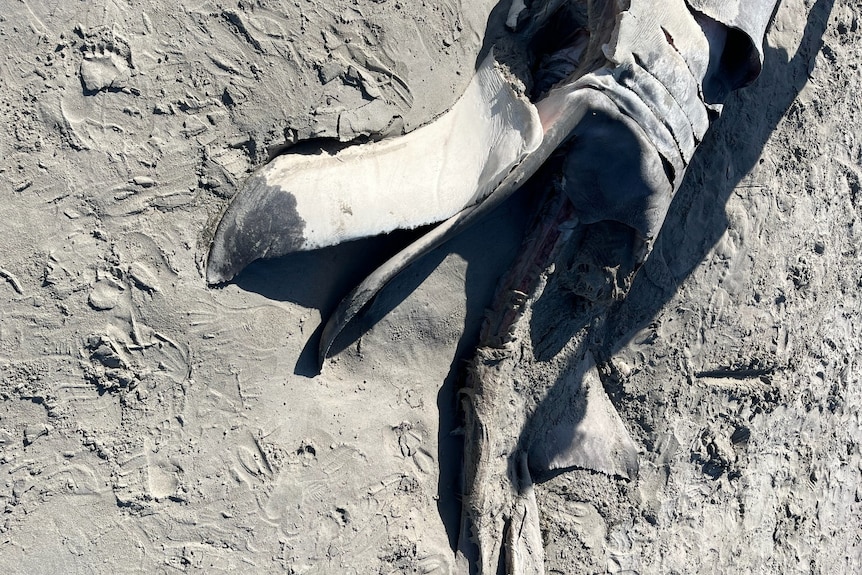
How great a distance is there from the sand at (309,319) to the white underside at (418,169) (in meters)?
0.10

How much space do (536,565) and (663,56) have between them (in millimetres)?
2226

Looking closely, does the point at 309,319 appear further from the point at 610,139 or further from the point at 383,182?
the point at 610,139

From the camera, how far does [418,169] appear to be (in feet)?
7.97

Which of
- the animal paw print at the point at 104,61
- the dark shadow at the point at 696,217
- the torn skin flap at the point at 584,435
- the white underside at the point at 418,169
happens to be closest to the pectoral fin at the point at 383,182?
the white underside at the point at 418,169

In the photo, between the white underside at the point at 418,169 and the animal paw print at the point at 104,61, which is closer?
the animal paw print at the point at 104,61

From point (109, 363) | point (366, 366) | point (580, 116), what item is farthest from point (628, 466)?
point (109, 363)

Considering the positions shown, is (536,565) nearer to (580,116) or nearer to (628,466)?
(628,466)

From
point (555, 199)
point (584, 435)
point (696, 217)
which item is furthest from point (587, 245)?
point (584, 435)

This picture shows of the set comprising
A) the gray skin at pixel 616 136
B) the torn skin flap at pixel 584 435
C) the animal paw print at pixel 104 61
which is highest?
the gray skin at pixel 616 136

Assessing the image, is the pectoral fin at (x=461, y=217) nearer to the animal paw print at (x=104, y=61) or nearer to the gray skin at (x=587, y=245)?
the gray skin at (x=587, y=245)

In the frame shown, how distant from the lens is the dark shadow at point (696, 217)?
10.2ft

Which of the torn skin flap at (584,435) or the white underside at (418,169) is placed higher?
the white underside at (418,169)

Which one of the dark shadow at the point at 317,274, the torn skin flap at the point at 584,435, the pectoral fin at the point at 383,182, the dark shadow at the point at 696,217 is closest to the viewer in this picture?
the pectoral fin at the point at 383,182

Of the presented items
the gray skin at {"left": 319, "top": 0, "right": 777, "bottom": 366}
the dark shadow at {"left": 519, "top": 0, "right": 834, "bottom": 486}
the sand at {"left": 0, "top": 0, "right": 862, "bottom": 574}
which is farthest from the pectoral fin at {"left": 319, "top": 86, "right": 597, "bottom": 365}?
the dark shadow at {"left": 519, "top": 0, "right": 834, "bottom": 486}
